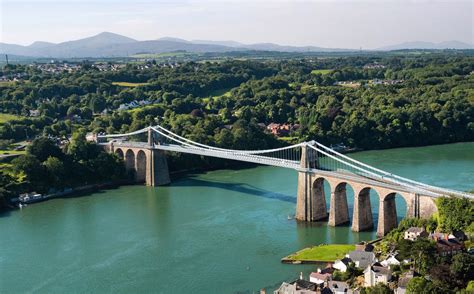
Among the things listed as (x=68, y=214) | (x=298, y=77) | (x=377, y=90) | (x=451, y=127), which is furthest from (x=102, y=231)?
(x=298, y=77)

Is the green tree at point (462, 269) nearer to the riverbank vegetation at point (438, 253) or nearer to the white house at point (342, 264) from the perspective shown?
the riverbank vegetation at point (438, 253)

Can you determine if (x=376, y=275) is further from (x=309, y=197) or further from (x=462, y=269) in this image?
(x=309, y=197)

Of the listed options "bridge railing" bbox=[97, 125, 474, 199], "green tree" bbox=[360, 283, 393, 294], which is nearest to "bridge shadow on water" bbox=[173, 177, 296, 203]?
"bridge railing" bbox=[97, 125, 474, 199]

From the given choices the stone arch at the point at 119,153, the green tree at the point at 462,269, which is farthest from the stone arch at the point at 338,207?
the stone arch at the point at 119,153

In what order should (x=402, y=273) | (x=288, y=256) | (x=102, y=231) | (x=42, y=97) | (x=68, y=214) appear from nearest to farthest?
(x=402, y=273) < (x=288, y=256) < (x=102, y=231) < (x=68, y=214) < (x=42, y=97)

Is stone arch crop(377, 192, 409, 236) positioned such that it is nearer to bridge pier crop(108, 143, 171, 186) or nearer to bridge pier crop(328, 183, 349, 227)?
bridge pier crop(328, 183, 349, 227)

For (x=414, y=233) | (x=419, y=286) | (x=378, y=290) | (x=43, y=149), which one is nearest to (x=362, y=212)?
(x=414, y=233)

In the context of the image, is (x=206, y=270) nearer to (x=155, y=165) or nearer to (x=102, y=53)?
(x=155, y=165)
